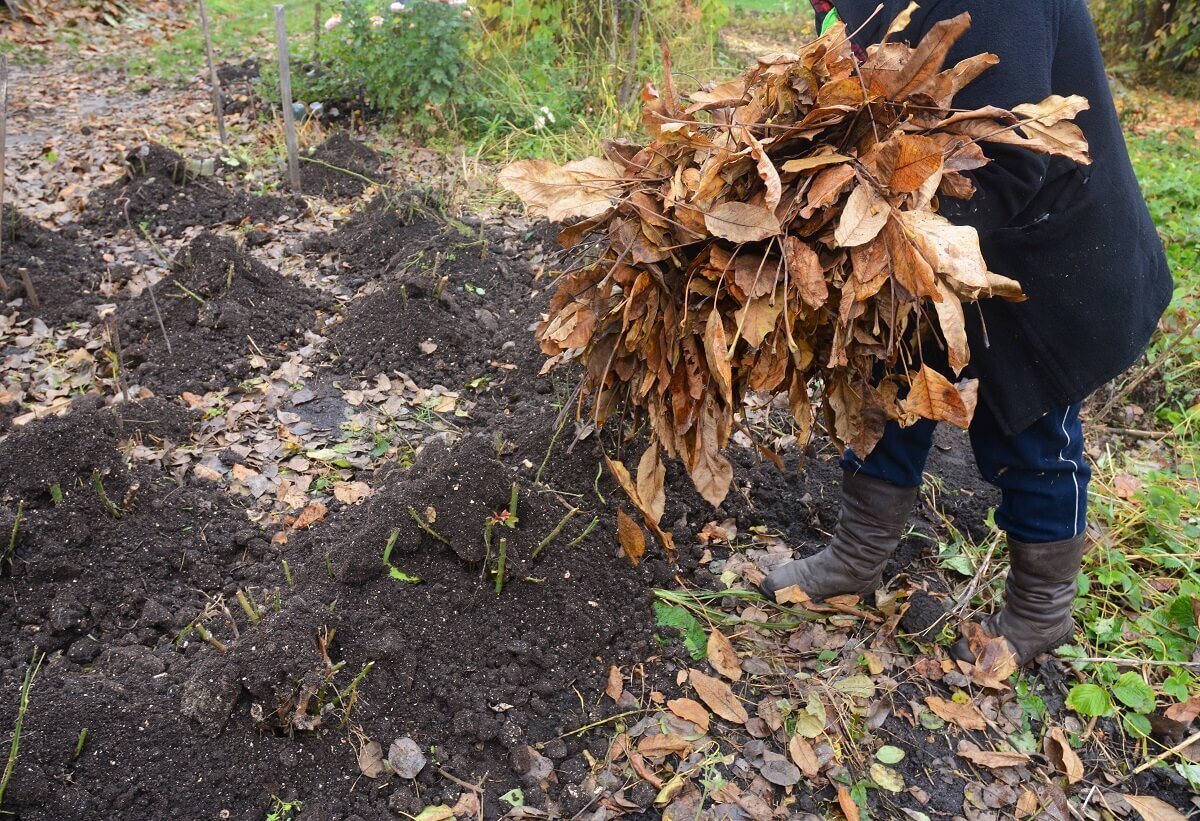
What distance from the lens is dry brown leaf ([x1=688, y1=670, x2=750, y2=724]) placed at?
2271mm

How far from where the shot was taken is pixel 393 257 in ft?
14.6

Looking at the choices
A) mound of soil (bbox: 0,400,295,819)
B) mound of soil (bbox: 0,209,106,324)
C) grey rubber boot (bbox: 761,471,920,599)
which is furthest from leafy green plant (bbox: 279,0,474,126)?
grey rubber boot (bbox: 761,471,920,599)

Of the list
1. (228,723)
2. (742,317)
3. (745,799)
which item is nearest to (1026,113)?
(742,317)

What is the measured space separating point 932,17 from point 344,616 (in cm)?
203

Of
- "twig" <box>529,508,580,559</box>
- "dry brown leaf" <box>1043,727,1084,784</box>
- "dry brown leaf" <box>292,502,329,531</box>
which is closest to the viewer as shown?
"dry brown leaf" <box>1043,727,1084,784</box>

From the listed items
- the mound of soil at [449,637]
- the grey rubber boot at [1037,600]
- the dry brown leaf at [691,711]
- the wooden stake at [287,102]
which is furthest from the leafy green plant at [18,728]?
the wooden stake at [287,102]

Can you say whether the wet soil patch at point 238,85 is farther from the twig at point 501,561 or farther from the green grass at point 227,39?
the twig at point 501,561

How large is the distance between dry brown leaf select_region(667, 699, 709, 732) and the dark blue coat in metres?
1.08

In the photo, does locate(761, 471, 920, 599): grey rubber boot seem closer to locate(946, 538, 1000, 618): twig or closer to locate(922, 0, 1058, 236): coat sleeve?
locate(946, 538, 1000, 618): twig

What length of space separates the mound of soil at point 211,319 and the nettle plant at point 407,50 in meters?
2.34

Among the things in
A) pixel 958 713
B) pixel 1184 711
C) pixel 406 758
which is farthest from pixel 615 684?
pixel 1184 711

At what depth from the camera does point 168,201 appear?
496cm

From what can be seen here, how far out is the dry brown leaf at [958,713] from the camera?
91.0 inches

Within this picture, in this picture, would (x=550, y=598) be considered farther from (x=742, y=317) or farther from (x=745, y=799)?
(x=742, y=317)
